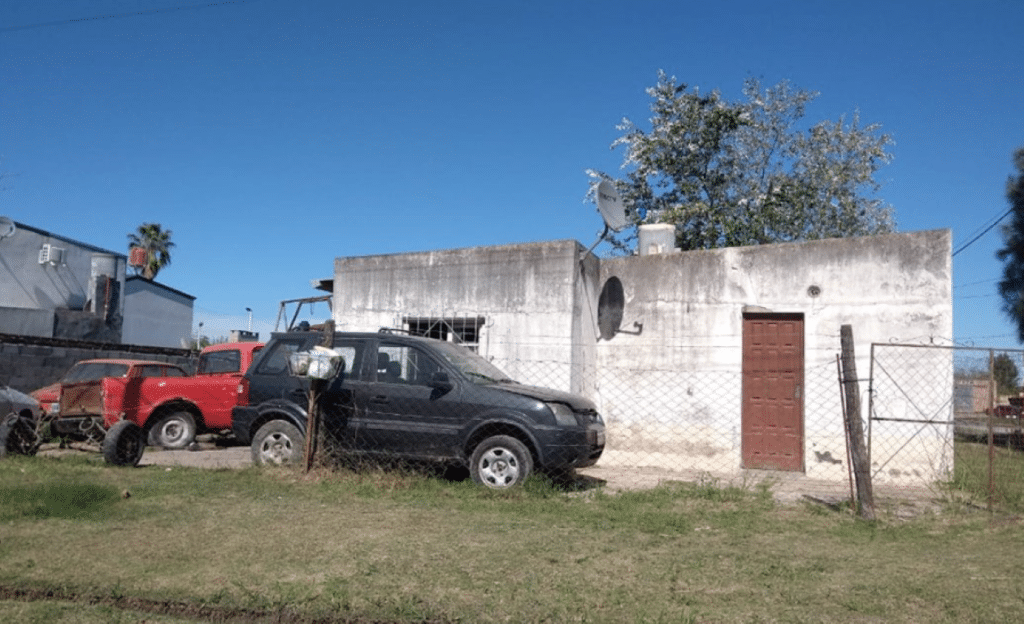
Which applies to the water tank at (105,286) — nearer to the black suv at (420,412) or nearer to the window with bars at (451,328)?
the window with bars at (451,328)

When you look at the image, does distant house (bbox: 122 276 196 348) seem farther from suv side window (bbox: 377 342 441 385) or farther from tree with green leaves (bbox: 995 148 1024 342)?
tree with green leaves (bbox: 995 148 1024 342)

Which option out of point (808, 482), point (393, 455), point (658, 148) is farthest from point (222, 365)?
point (658, 148)

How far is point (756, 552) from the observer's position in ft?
18.7

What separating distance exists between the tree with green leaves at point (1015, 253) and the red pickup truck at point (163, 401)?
64.2 ft

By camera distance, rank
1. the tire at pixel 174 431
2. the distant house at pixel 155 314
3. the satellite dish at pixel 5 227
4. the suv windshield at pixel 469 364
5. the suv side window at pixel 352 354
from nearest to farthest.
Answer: the suv windshield at pixel 469 364 < the suv side window at pixel 352 354 < the tire at pixel 174 431 < the satellite dish at pixel 5 227 < the distant house at pixel 155 314

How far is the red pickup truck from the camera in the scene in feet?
37.1

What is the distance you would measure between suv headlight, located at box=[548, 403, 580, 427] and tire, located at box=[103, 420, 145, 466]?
16.6 feet

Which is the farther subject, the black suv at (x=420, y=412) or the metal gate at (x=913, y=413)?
the metal gate at (x=913, y=413)

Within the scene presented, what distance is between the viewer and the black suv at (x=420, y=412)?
820cm

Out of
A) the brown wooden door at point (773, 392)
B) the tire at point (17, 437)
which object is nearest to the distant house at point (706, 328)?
the brown wooden door at point (773, 392)

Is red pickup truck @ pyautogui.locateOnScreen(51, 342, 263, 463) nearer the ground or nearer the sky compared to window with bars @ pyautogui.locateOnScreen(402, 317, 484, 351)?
nearer the ground

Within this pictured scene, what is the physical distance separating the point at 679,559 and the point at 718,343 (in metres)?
6.40

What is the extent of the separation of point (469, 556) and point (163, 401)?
8.58m

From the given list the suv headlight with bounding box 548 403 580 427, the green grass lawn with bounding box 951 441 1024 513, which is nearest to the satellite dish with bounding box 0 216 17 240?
the suv headlight with bounding box 548 403 580 427
